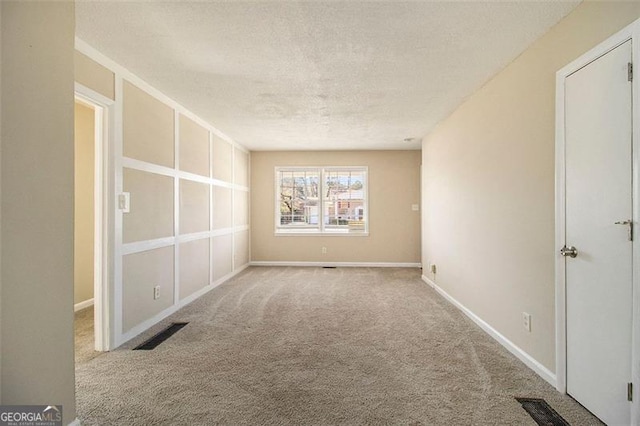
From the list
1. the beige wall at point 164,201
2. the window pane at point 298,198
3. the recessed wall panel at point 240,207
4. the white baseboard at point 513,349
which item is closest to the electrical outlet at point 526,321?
the white baseboard at point 513,349

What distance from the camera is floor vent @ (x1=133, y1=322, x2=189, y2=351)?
9.32 ft

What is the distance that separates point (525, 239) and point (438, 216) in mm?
2337

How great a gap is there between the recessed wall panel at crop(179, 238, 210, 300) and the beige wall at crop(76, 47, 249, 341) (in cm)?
1

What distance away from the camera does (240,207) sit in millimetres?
6449

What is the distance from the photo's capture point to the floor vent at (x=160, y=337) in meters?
2.84

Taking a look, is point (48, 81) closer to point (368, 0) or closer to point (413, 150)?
point (368, 0)

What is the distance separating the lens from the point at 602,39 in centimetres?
182

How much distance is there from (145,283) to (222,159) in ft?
8.93

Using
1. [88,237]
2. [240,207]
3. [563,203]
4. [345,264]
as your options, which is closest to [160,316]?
[88,237]

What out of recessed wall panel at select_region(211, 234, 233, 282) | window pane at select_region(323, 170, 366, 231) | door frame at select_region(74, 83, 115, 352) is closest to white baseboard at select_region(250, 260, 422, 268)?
window pane at select_region(323, 170, 366, 231)

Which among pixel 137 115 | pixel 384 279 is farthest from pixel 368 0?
pixel 384 279

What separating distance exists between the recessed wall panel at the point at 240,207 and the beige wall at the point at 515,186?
148 inches

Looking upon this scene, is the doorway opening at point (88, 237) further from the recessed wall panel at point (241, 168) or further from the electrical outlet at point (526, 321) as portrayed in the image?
the electrical outlet at point (526, 321)

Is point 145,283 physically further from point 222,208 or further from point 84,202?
point 222,208
